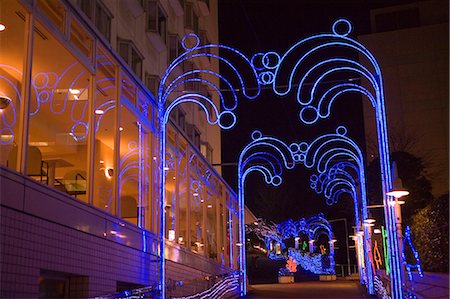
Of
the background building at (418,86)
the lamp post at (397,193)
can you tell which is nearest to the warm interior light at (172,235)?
the lamp post at (397,193)

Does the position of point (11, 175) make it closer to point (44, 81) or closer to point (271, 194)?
point (44, 81)

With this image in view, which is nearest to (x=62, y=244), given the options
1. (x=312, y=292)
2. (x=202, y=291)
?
(x=202, y=291)

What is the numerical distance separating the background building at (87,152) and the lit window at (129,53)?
4 cm

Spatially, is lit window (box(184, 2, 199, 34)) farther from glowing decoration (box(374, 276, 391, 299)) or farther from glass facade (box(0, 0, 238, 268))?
glowing decoration (box(374, 276, 391, 299))

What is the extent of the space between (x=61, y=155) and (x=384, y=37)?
1240 inches

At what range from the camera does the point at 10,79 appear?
12891mm

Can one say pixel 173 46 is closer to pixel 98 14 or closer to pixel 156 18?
pixel 156 18

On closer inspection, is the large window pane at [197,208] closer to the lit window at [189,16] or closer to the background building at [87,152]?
the background building at [87,152]

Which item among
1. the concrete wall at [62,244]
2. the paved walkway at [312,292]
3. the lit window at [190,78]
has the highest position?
the lit window at [190,78]

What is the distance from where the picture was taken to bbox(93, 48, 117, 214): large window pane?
46.2 ft

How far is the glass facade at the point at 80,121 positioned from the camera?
11.2 meters

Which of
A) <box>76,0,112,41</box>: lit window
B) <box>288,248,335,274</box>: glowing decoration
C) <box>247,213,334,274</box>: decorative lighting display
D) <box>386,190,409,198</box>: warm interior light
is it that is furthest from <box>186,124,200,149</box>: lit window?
<box>247,213,334,274</box>: decorative lighting display

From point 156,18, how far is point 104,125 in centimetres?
645

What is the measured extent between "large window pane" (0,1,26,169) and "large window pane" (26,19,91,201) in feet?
1.31
